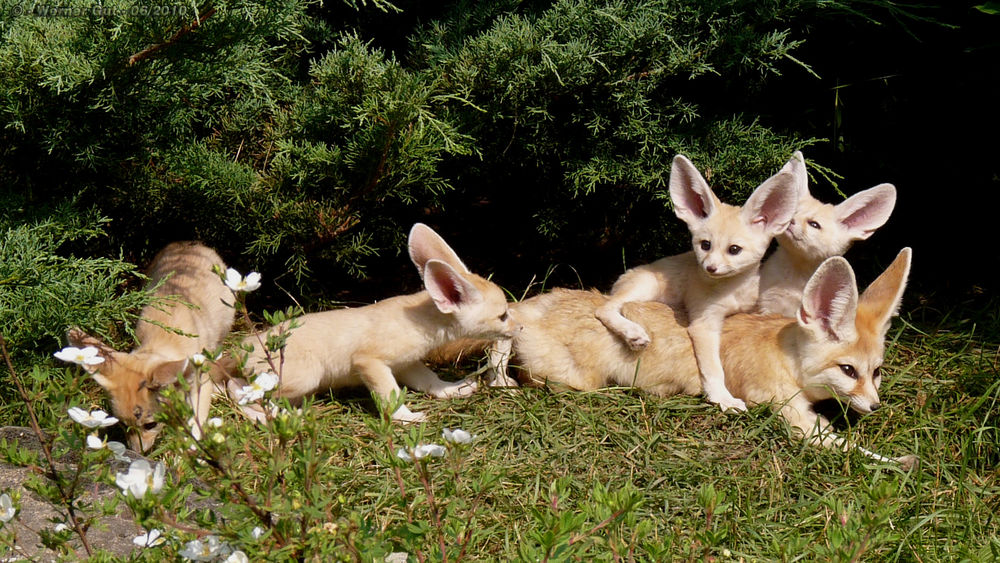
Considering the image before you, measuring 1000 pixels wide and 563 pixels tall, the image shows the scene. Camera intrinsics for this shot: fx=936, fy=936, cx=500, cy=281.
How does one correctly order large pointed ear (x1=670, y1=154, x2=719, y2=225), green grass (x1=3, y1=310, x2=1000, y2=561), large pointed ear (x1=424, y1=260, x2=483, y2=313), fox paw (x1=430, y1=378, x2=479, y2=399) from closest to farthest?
green grass (x1=3, y1=310, x2=1000, y2=561) → large pointed ear (x1=424, y1=260, x2=483, y2=313) → large pointed ear (x1=670, y1=154, x2=719, y2=225) → fox paw (x1=430, y1=378, x2=479, y2=399)

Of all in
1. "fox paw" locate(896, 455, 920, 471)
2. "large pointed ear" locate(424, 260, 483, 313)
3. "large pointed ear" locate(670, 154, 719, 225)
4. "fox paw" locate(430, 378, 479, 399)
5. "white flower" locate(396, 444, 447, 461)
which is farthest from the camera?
"fox paw" locate(430, 378, 479, 399)

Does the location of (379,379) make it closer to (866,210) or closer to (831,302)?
(831,302)

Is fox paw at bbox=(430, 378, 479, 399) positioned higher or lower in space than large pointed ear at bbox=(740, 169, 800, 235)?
lower

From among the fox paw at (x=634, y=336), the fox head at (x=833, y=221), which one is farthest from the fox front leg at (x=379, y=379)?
the fox head at (x=833, y=221)

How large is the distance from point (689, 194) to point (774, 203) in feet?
1.22

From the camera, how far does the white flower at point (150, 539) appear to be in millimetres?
2151

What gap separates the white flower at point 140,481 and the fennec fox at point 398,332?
192 cm

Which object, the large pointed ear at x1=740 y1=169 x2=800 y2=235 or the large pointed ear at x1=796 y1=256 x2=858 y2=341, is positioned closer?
the large pointed ear at x1=796 y1=256 x2=858 y2=341

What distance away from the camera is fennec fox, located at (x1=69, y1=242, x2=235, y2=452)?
3633 mm

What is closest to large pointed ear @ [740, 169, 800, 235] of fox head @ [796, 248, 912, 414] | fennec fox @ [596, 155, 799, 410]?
fennec fox @ [596, 155, 799, 410]

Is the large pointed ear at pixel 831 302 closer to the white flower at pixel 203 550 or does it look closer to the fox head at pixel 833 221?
the fox head at pixel 833 221

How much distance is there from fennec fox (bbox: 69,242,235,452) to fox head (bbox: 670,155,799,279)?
204cm

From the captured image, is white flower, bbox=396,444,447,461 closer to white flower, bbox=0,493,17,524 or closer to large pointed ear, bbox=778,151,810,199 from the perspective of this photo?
white flower, bbox=0,493,17,524

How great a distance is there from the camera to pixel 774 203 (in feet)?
13.6
